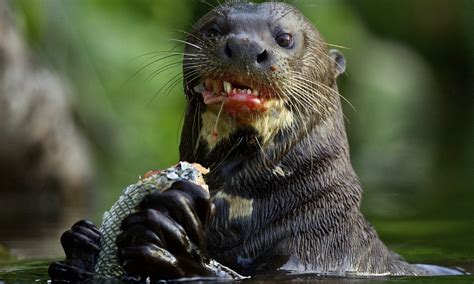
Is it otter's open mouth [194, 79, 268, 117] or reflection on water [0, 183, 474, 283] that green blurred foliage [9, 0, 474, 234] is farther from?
otter's open mouth [194, 79, 268, 117]

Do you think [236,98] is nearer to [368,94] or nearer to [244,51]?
[244,51]

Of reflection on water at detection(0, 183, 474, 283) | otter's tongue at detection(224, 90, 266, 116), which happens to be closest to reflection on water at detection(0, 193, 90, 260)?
reflection on water at detection(0, 183, 474, 283)

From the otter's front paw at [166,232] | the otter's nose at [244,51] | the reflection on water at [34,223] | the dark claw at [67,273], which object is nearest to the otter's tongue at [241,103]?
the otter's nose at [244,51]

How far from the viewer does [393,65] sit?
13750mm

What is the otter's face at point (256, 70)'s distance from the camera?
13.6 feet

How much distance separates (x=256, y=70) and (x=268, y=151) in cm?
40

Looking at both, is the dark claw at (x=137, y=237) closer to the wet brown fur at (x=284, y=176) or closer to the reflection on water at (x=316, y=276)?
the reflection on water at (x=316, y=276)

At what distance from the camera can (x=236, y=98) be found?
13.5 feet

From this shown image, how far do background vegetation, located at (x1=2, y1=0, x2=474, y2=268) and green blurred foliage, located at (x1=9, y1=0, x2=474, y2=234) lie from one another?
1 cm

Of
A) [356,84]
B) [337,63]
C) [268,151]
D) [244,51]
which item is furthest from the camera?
[356,84]

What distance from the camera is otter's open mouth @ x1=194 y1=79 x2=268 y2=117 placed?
414cm

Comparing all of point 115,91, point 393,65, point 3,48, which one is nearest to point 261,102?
point 3,48

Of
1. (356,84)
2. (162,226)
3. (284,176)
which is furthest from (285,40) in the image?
(356,84)

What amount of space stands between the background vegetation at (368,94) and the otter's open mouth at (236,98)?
1.87 metres
